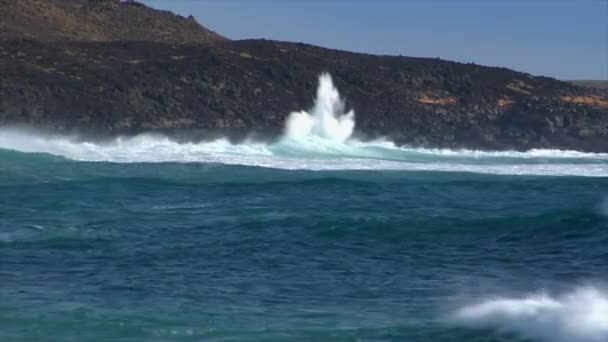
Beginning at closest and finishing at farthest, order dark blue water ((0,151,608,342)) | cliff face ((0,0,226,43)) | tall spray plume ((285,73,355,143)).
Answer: dark blue water ((0,151,608,342)) → tall spray plume ((285,73,355,143)) → cliff face ((0,0,226,43))

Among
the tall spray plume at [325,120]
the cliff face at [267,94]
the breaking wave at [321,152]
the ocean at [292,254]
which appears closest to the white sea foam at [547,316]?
the ocean at [292,254]

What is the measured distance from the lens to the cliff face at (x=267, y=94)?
3944 centimetres

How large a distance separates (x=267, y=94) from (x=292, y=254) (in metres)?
30.8

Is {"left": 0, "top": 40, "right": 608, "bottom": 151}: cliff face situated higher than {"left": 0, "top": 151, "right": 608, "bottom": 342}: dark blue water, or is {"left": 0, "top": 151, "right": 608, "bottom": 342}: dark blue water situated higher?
{"left": 0, "top": 40, "right": 608, "bottom": 151}: cliff face

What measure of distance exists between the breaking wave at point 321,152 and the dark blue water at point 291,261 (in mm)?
7509

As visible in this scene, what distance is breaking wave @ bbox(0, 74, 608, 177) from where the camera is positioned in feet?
109

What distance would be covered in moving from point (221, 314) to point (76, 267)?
10.5 feet

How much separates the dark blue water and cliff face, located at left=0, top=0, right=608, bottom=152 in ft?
45.3

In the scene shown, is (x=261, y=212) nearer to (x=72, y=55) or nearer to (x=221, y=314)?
(x=221, y=314)

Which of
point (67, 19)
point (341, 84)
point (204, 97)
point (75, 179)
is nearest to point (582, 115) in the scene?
point (341, 84)

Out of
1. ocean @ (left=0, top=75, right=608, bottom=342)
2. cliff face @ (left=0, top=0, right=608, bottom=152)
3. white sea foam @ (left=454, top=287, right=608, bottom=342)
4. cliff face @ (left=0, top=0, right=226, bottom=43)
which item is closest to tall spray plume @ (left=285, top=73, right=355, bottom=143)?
cliff face @ (left=0, top=0, right=608, bottom=152)

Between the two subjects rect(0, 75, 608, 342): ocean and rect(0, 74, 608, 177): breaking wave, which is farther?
rect(0, 74, 608, 177): breaking wave

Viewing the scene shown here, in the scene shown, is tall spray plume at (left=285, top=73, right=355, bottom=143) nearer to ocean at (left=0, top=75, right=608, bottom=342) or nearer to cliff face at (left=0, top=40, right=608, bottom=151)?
cliff face at (left=0, top=40, right=608, bottom=151)

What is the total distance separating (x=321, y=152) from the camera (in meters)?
40.0
